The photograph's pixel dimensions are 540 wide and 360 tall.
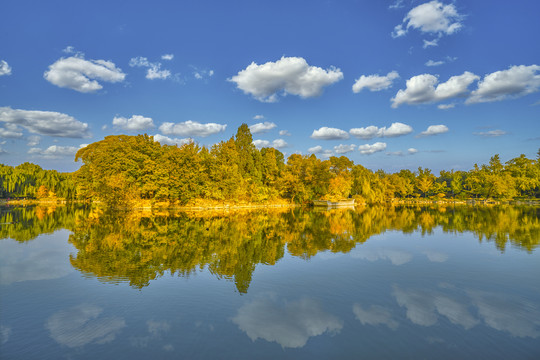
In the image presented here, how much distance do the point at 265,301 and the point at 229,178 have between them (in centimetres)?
3669

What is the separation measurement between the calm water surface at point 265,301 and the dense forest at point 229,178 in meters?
26.4

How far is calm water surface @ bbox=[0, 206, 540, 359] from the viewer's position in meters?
5.97

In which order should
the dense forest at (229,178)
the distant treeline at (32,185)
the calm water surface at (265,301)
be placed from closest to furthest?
1. the calm water surface at (265,301)
2. the dense forest at (229,178)
3. the distant treeline at (32,185)

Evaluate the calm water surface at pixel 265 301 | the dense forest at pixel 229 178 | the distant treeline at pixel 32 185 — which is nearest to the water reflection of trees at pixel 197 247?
the calm water surface at pixel 265 301

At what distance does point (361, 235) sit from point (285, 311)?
14.7m

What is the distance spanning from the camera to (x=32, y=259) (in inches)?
517

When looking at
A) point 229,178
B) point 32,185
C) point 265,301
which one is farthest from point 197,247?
point 32,185

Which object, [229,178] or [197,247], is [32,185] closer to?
[229,178]

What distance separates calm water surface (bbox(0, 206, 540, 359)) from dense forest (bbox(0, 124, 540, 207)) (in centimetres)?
2645

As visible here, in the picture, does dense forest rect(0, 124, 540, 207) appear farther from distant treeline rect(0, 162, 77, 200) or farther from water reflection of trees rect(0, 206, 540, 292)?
water reflection of trees rect(0, 206, 540, 292)

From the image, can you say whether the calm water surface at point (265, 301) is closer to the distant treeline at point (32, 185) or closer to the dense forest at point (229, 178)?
the dense forest at point (229, 178)

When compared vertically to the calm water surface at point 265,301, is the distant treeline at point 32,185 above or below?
above

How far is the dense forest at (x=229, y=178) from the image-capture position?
41875mm

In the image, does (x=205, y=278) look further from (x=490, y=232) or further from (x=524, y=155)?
(x=524, y=155)
